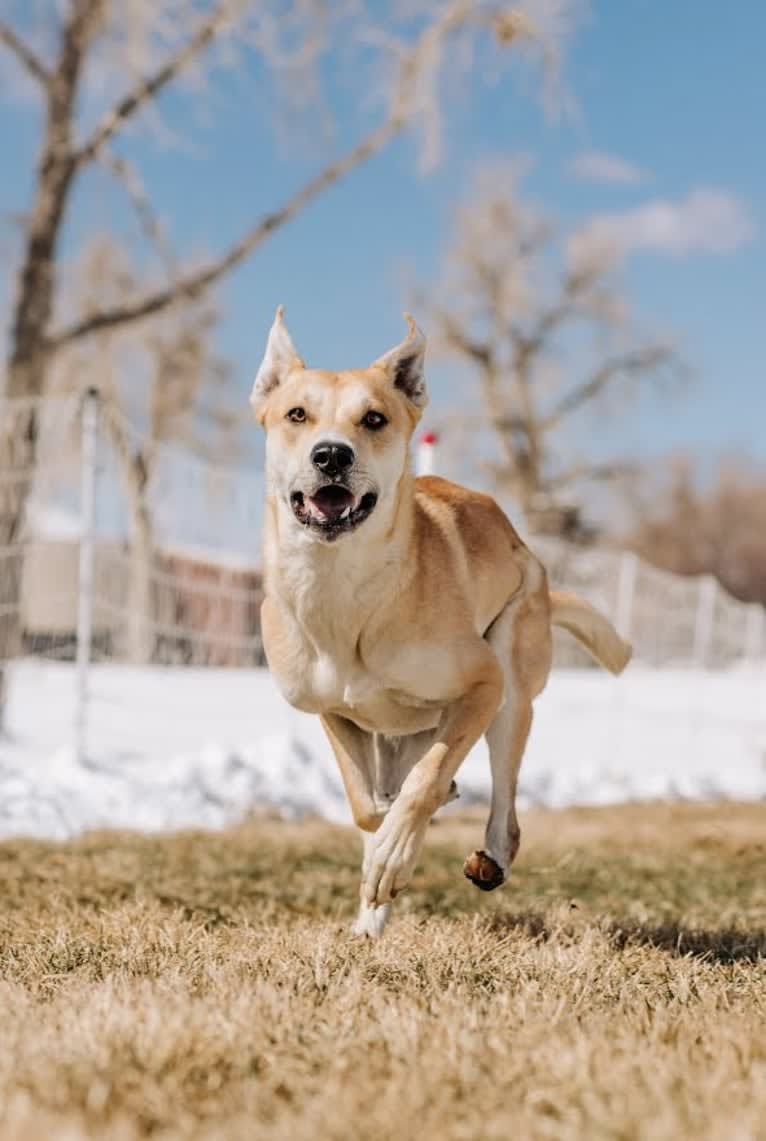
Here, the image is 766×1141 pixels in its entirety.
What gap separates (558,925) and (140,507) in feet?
26.5

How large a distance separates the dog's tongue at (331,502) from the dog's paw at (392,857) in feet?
2.76

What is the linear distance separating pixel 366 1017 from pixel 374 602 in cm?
144

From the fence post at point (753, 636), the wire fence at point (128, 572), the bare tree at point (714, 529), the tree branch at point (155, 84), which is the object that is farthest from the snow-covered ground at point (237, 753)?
the bare tree at point (714, 529)

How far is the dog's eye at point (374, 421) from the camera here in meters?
4.04

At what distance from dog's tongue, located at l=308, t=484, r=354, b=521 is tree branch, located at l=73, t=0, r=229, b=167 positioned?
9.54m

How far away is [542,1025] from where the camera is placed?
286cm

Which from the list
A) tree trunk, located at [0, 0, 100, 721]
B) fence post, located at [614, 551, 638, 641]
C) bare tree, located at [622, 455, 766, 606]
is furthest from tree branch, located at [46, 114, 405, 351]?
bare tree, located at [622, 455, 766, 606]

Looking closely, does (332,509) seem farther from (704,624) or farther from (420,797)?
(704,624)

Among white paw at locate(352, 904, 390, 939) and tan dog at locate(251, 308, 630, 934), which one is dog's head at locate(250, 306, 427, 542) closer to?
tan dog at locate(251, 308, 630, 934)

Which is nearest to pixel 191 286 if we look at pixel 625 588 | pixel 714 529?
pixel 625 588

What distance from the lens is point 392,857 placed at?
3.86 metres

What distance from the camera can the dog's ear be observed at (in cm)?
434

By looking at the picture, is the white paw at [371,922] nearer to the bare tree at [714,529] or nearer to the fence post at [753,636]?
the fence post at [753,636]

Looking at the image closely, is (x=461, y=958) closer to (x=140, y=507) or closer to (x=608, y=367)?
(x=140, y=507)
